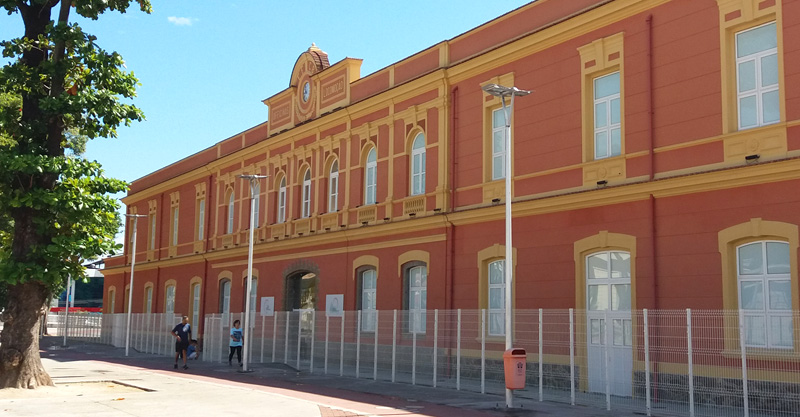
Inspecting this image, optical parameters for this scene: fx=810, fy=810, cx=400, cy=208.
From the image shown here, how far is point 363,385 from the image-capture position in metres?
21.9

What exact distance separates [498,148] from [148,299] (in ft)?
106

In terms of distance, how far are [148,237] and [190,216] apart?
7.55 metres

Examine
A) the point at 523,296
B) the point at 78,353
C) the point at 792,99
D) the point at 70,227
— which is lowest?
the point at 78,353

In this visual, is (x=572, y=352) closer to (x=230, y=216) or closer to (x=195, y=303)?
(x=230, y=216)

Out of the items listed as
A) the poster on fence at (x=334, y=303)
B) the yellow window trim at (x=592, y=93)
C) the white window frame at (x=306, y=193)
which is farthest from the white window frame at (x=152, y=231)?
the yellow window trim at (x=592, y=93)

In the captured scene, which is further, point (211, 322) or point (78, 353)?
point (78, 353)

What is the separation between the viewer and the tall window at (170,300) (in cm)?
4534

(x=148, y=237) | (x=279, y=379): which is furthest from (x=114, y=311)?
(x=279, y=379)

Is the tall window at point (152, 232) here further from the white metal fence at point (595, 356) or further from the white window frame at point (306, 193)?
the white metal fence at point (595, 356)

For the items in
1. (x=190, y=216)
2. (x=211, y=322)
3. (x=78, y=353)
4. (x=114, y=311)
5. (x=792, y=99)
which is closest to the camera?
(x=792, y=99)

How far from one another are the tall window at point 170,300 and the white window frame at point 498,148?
27255mm

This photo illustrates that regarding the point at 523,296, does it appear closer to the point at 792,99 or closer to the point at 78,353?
the point at 792,99

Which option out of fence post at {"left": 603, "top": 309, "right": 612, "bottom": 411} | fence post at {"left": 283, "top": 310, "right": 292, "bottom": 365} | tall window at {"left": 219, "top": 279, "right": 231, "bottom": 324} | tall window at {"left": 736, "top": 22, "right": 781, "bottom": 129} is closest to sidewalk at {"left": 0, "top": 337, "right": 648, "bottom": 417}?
fence post at {"left": 603, "top": 309, "right": 612, "bottom": 411}

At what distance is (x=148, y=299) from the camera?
4925cm
